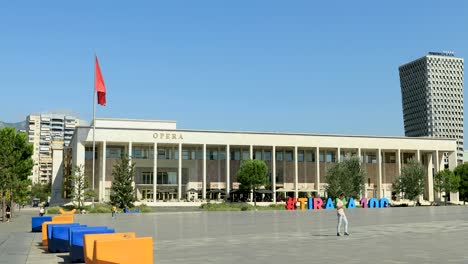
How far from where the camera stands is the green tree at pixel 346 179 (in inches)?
2884

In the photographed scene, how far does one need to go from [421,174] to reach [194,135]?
37879mm

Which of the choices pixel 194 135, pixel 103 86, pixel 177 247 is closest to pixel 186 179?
pixel 194 135

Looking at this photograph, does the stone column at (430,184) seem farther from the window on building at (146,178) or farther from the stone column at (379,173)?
the window on building at (146,178)

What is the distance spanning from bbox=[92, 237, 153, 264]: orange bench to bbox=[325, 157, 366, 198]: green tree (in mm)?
64006

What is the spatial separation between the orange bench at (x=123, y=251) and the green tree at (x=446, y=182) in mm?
93616

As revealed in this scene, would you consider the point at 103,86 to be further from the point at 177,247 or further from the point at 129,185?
the point at 177,247

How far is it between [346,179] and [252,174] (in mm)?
16855

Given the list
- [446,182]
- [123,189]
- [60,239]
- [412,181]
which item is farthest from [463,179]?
[60,239]

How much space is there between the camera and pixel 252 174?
84.5 meters

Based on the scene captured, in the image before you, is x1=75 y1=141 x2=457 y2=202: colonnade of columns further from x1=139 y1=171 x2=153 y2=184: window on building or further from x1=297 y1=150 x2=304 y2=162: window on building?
x1=139 y1=171 x2=153 y2=184: window on building

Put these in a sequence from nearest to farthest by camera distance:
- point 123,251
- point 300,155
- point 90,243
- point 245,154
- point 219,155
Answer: point 123,251 → point 90,243 → point 219,155 → point 245,154 → point 300,155

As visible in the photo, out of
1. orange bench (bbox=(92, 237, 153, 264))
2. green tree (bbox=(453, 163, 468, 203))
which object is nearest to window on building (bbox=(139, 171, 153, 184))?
green tree (bbox=(453, 163, 468, 203))

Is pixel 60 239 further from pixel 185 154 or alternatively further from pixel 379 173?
pixel 379 173

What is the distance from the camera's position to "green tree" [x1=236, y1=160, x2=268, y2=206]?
8419 centimetres
